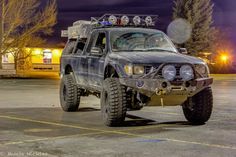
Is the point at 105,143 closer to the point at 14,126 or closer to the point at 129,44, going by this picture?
the point at 14,126

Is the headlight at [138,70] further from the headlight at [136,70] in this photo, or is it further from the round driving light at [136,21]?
the round driving light at [136,21]

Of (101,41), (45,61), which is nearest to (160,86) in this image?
(101,41)

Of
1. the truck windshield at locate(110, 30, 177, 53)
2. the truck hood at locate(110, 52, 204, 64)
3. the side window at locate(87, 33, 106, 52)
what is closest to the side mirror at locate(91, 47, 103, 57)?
the truck windshield at locate(110, 30, 177, 53)

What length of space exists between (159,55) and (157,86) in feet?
2.93

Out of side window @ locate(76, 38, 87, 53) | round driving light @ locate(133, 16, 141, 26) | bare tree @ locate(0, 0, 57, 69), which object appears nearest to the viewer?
round driving light @ locate(133, 16, 141, 26)

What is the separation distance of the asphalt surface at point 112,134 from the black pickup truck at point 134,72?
1.36ft

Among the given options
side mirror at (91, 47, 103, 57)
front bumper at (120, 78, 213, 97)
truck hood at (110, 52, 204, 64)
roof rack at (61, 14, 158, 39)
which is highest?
roof rack at (61, 14, 158, 39)

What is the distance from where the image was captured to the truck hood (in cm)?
991

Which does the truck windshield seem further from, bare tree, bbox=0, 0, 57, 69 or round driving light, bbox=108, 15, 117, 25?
bare tree, bbox=0, 0, 57, 69

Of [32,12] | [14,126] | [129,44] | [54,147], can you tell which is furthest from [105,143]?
[32,12]

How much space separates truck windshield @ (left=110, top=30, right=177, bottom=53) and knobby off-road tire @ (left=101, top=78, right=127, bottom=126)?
1.14m

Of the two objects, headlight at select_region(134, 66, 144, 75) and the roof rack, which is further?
the roof rack

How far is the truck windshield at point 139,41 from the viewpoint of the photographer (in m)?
11.3

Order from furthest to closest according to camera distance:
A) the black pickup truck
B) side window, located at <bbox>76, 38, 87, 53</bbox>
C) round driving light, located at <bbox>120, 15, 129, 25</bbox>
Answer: side window, located at <bbox>76, 38, 87, 53</bbox>, round driving light, located at <bbox>120, 15, 129, 25</bbox>, the black pickup truck
